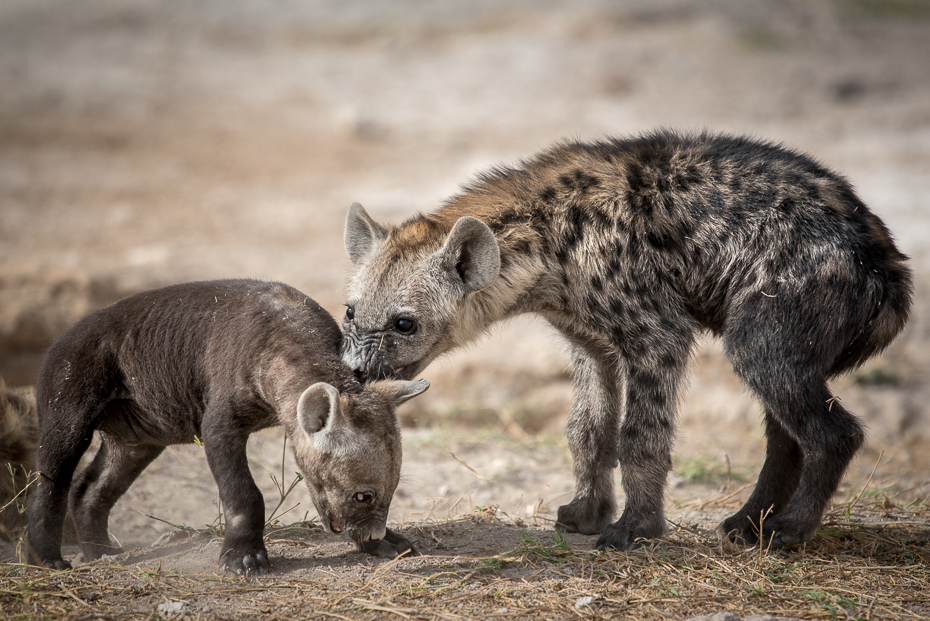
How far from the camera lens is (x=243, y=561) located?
358cm

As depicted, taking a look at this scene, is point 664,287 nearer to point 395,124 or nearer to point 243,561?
point 243,561

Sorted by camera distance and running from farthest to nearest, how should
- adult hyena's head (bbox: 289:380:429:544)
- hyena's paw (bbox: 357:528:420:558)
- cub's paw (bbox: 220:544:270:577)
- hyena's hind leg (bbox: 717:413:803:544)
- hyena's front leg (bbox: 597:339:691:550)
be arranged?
1. hyena's hind leg (bbox: 717:413:803:544)
2. hyena's front leg (bbox: 597:339:691:550)
3. hyena's paw (bbox: 357:528:420:558)
4. cub's paw (bbox: 220:544:270:577)
5. adult hyena's head (bbox: 289:380:429:544)

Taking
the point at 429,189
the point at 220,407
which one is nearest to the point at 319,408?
the point at 220,407

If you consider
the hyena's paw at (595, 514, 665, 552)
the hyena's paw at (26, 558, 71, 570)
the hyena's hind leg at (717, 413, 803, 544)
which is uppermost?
the hyena's hind leg at (717, 413, 803, 544)

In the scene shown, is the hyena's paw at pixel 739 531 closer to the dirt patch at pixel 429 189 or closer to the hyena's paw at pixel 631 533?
the dirt patch at pixel 429 189

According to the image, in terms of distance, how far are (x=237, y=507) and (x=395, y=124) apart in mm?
12686

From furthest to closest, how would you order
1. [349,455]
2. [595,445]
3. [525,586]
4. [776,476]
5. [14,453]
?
[14,453]
[595,445]
[776,476]
[525,586]
[349,455]

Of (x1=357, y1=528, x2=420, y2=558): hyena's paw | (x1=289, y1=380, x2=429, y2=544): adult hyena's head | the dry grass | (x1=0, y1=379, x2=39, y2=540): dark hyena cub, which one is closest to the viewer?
the dry grass

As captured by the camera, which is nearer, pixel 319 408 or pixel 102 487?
pixel 319 408

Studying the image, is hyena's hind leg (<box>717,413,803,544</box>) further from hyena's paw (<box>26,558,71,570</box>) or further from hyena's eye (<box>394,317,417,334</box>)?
hyena's paw (<box>26,558,71,570</box>)

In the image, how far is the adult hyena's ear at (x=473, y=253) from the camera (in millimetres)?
4102

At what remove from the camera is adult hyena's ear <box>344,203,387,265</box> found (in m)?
4.45

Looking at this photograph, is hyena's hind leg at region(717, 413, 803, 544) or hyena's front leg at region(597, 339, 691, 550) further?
hyena's hind leg at region(717, 413, 803, 544)

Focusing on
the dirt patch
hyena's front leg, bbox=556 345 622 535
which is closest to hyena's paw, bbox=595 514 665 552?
the dirt patch
